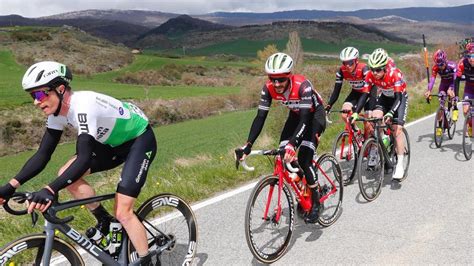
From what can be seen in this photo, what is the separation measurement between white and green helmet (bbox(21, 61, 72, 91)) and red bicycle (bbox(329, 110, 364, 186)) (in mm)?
5015

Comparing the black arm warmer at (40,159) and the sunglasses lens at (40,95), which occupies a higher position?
the sunglasses lens at (40,95)

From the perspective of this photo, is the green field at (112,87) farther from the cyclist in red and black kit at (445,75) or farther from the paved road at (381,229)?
the paved road at (381,229)

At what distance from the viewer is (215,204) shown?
6090 millimetres

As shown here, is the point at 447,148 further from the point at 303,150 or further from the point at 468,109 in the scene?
the point at 303,150

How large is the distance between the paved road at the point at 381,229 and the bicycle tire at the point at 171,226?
21 centimetres

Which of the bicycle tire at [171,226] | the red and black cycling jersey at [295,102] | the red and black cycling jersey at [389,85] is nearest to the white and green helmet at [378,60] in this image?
the red and black cycling jersey at [389,85]

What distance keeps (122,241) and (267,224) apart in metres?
1.55

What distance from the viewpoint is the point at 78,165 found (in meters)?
3.34

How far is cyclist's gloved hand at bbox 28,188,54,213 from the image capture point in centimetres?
310

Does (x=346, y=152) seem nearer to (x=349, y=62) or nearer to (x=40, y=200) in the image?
(x=349, y=62)

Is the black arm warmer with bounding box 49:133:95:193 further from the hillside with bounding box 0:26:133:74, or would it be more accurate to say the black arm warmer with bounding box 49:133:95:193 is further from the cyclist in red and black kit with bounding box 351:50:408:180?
the hillside with bounding box 0:26:133:74

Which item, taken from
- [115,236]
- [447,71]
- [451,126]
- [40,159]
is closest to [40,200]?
[40,159]

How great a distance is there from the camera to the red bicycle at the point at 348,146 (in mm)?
7258

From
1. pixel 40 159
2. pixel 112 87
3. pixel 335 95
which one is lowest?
pixel 112 87
